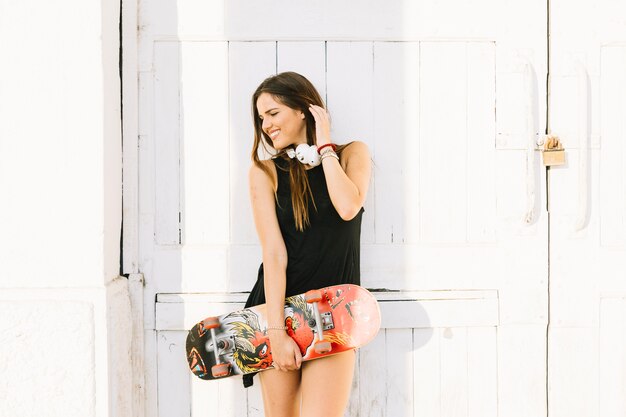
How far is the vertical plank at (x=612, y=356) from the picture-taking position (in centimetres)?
235

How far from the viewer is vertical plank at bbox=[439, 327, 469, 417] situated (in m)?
2.35

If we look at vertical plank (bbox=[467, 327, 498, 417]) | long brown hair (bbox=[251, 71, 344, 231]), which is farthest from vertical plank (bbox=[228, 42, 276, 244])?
vertical plank (bbox=[467, 327, 498, 417])

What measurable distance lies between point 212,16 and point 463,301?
1.58 meters

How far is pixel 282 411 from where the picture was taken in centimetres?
197

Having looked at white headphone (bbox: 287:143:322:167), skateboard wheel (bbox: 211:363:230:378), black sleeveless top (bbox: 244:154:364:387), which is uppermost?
white headphone (bbox: 287:143:322:167)

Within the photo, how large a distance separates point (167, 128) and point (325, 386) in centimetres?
122

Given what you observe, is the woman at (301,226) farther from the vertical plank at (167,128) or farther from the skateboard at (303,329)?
the vertical plank at (167,128)

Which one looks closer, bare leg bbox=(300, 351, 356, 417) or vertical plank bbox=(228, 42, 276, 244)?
bare leg bbox=(300, 351, 356, 417)

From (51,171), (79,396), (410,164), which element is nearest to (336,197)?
(410,164)

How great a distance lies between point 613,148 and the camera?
235cm

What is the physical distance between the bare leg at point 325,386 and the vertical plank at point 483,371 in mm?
694

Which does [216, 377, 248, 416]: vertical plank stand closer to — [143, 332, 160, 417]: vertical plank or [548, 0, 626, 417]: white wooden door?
[143, 332, 160, 417]: vertical plank

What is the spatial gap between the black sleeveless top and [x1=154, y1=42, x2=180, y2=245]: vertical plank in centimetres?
57

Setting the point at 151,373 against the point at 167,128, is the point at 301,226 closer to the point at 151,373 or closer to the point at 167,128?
the point at 167,128
